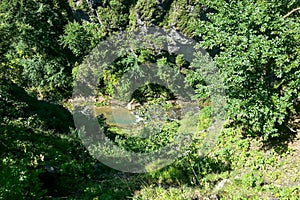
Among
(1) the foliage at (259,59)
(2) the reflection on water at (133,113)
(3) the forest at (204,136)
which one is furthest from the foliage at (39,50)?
(1) the foliage at (259,59)

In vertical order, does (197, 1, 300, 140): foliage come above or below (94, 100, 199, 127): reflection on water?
above

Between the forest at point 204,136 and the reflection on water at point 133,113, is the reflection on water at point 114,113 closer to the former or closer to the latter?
the reflection on water at point 133,113

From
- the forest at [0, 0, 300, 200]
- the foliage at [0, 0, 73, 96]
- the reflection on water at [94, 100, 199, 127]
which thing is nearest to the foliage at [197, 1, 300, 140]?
the forest at [0, 0, 300, 200]

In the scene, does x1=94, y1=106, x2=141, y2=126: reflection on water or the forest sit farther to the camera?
x1=94, y1=106, x2=141, y2=126: reflection on water

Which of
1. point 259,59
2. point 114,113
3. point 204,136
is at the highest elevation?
point 259,59

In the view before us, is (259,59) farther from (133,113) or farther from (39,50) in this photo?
(39,50)

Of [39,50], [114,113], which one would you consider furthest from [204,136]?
[39,50]

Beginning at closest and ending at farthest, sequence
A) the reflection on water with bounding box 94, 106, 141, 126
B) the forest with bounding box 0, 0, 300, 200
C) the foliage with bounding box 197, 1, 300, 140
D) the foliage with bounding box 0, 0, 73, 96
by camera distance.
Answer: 1. the forest with bounding box 0, 0, 300, 200
2. the foliage with bounding box 197, 1, 300, 140
3. the reflection on water with bounding box 94, 106, 141, 126
4. the foliage with bounding box 0, 0, 73, 96

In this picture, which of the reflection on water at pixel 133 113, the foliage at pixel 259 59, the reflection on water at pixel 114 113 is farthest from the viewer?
the reflection on water at pixel 114 113

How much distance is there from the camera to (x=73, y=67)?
23.6m

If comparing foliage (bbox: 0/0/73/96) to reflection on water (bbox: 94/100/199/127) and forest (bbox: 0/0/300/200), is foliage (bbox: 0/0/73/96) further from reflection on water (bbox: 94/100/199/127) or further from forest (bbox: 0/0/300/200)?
forest (bbox: 0/0/300/200)

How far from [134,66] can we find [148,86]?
2.08 meters

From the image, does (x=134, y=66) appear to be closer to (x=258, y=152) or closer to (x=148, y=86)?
(x=148, y=86)

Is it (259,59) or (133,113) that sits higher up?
(259,59)
